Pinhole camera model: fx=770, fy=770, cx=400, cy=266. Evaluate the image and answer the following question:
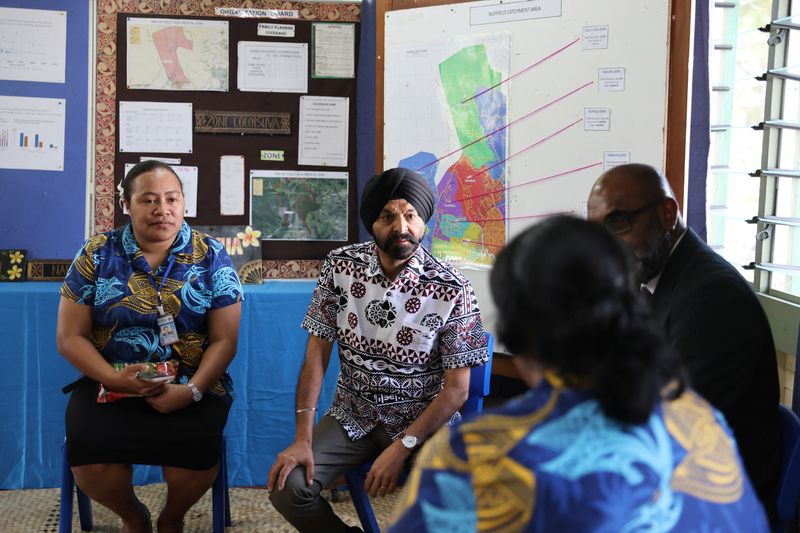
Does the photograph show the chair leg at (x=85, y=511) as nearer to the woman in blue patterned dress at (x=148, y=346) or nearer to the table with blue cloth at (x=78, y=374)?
the woman in blue patterned dress at (x=148, y=346)

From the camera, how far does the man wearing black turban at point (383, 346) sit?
214cm

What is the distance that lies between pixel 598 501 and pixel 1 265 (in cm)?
318

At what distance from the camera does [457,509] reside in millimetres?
824

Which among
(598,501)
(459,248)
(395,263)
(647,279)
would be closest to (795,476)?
(647,279)

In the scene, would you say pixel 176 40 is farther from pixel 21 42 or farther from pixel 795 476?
pixel 795 476

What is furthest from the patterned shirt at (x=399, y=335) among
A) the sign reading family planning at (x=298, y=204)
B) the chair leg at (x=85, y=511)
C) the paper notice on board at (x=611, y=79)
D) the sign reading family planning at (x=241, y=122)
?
the sign reading family planning at (x=241, y=122)

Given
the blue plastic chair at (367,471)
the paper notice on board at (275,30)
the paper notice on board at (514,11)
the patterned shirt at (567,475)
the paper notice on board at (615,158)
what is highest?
the paper notice on board at (275,30)

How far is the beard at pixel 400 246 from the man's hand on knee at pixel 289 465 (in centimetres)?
60

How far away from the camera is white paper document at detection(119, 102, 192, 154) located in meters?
3.43

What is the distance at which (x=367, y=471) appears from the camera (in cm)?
225

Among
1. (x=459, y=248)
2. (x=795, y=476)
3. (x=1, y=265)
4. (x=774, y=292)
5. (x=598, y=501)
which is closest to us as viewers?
(x=598, y=501)

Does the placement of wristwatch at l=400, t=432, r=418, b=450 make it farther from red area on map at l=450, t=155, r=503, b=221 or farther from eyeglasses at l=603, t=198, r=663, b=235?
red area on map at l=450, t=155, r=503, b=221

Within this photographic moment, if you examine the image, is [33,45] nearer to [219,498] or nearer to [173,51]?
[173,51]

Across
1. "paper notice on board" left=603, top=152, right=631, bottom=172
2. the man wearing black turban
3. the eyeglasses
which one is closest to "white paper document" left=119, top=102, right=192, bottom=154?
the man wearing black turban
